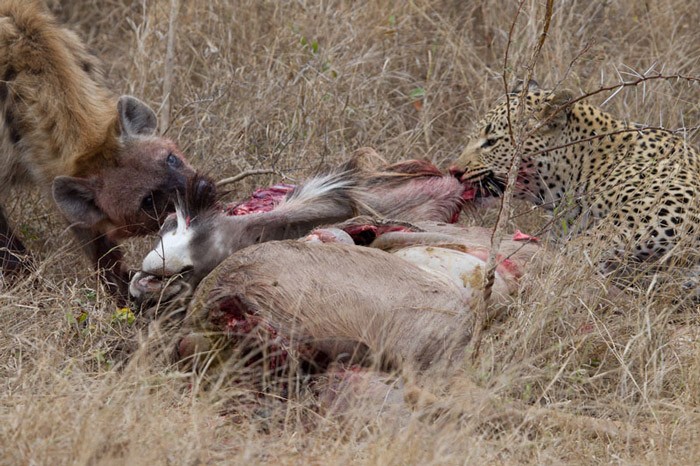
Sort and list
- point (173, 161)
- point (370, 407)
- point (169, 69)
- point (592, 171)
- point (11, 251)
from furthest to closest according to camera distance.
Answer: point (169, 69) < point (592, 171) < point (173, 161) < point (11, 251) < point (370, 407)

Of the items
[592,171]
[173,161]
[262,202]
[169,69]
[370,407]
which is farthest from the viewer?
[169,69]

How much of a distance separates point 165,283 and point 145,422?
926mm

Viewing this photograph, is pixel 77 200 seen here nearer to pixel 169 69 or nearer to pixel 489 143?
pixel 169 69

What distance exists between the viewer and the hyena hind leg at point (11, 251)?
202 inches

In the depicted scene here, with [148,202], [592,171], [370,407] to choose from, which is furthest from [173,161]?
[370,407]

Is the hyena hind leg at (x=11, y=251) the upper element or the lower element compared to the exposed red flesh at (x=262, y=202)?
lower

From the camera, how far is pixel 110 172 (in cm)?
531

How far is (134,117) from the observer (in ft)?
17.9

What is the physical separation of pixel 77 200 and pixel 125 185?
0.23m

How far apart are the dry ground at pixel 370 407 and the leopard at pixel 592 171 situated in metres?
0.32

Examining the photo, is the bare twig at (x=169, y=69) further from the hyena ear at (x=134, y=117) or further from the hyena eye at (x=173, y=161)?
the hyena eye at (x=173, y=161)

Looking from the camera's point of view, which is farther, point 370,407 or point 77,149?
point 77,149

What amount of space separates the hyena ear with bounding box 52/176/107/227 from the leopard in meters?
1.68

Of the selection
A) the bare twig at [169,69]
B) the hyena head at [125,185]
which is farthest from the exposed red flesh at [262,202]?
the bare twig at [169,69]
